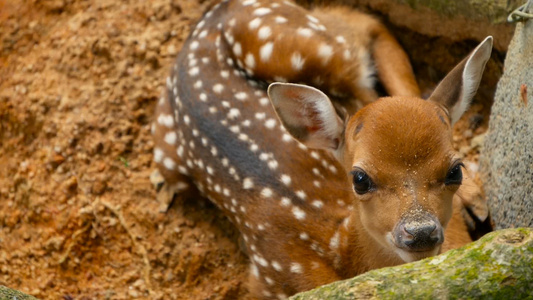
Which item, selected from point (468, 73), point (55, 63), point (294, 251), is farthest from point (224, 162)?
point (55, 63)

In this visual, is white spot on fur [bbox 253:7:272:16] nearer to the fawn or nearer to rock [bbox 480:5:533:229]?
the fawn

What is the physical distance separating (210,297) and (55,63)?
6.30 ft

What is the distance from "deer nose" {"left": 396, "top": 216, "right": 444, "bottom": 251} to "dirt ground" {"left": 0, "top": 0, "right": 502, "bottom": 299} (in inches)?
55.7

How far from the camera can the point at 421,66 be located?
4.64 meters

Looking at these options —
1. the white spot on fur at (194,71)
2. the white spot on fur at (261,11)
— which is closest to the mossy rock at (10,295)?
the white spot on fur at (194,71)

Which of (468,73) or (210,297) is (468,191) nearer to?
(468,73)

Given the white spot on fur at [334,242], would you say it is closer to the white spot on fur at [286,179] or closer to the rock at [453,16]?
the white spot on fur at [286,179]

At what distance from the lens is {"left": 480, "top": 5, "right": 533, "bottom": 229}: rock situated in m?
3.04

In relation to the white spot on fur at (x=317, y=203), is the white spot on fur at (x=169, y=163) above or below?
below

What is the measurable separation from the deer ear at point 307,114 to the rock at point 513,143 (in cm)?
75

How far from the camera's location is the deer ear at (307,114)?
3.07m

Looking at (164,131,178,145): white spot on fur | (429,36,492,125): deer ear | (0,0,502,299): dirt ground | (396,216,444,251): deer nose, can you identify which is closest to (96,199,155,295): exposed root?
(0,0,502,299): dirt ground

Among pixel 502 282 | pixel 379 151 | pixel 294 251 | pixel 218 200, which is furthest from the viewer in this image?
pixel 218 200

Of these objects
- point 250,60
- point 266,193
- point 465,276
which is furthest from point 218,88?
point 465,276
